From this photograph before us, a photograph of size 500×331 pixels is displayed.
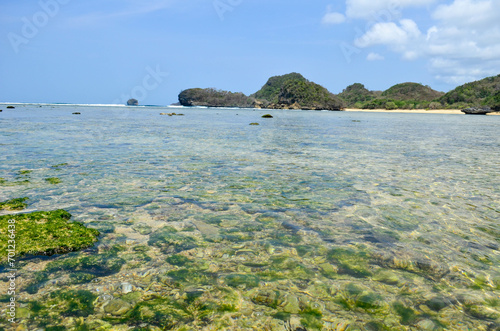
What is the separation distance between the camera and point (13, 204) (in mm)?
7176

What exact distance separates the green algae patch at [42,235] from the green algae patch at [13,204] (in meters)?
0.97

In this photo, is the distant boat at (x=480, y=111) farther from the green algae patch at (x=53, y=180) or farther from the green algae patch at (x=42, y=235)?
the green algae patch at (x=42, y=235)

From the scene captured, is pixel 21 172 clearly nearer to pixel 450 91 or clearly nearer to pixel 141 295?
pixel 141 295

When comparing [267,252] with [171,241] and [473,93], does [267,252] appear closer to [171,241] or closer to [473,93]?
[171,241]

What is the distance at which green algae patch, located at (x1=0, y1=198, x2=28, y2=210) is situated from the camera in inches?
275

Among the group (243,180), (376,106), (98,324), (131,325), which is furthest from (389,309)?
(376,106)

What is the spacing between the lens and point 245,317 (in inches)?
148

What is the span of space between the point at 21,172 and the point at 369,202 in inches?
448

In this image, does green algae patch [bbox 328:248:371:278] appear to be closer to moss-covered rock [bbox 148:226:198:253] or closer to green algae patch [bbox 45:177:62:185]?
moss-covered rock [bbox 148:226:198:253]

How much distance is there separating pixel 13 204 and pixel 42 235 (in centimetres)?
245

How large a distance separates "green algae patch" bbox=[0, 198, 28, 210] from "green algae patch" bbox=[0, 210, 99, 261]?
38.0 inches

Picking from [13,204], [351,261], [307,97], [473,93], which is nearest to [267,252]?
[351,261]

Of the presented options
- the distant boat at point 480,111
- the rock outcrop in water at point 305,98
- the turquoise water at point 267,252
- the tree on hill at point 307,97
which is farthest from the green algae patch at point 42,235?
the tree on hill at point 307,97

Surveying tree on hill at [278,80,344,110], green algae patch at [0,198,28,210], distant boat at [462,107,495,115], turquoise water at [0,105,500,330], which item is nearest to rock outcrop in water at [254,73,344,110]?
tree on hill at [278,80,344,110]
